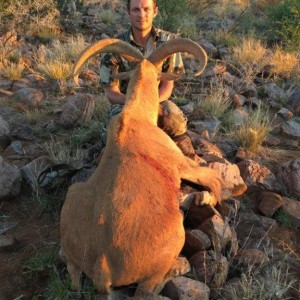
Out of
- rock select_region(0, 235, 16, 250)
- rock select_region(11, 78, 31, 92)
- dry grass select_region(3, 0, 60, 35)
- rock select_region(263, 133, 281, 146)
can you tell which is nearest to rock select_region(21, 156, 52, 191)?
rock select_region(0, 235, 16, 250)

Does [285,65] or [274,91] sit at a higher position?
[285,65]

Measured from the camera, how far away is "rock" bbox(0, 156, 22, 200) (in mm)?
4972

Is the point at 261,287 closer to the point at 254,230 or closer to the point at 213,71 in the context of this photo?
the point at 254,230

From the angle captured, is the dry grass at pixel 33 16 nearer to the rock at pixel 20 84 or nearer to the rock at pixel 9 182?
the rock at pixel 20 84

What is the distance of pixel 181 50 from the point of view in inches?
181

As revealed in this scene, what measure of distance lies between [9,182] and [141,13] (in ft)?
8.56

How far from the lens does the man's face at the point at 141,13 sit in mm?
5496

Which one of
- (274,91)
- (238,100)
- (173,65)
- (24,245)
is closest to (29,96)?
(173,65)

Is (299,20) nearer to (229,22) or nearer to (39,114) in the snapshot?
(229,22)

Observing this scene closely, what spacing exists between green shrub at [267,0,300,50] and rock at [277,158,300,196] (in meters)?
6.08

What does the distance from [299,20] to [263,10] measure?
5.10 m

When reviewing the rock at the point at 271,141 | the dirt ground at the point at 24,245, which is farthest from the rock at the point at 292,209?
the dirt ground at the point at 24,245

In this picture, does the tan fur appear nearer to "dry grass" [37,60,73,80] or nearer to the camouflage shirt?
the camouflage shirt

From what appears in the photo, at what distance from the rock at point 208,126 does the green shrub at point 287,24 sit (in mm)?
4874
